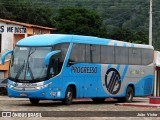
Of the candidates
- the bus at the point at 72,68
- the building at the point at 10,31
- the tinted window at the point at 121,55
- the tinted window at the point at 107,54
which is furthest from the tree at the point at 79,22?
the tinted window at the point at 107,54

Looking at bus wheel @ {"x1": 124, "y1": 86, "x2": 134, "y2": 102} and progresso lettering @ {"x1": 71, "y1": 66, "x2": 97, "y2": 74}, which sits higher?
progresso lettering @ {"x1": 71, "y1": 66, "x2": 97, "y2": 74}

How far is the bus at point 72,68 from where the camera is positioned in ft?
82.8

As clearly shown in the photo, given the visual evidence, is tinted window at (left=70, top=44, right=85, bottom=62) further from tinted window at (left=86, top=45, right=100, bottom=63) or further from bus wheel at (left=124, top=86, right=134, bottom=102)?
bus wheel at (left=124, top=86, right=134, bottom=102)

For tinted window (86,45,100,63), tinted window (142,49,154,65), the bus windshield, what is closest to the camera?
the bus windshield

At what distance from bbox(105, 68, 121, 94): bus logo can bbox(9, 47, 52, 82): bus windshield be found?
5244 mm

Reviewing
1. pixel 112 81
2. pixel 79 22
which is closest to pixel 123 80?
pixel 112 81

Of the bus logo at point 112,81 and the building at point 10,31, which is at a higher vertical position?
the building at point 10,31

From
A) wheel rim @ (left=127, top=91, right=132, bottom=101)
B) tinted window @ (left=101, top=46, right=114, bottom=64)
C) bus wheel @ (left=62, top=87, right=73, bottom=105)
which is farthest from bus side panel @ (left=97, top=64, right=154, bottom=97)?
bus wheel @ (left=62, top=87, right=73, bottom=105)

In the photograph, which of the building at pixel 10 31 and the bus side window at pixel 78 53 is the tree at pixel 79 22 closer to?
the building at pixel 10 31

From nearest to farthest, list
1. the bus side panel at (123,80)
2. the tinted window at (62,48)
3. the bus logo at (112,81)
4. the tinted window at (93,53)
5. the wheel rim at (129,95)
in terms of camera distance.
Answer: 1. the tinted window at (62,48)
2. the tinted window at (93,53)
3. the bus side panel at (123,80)
4. the bus logo at (112,81)
5. the wheel rim at (129,95)

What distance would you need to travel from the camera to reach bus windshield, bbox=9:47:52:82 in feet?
82.6

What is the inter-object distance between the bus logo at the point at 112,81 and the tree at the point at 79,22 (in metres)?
55.0

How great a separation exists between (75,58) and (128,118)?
7.99m

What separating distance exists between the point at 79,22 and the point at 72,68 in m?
61.7
